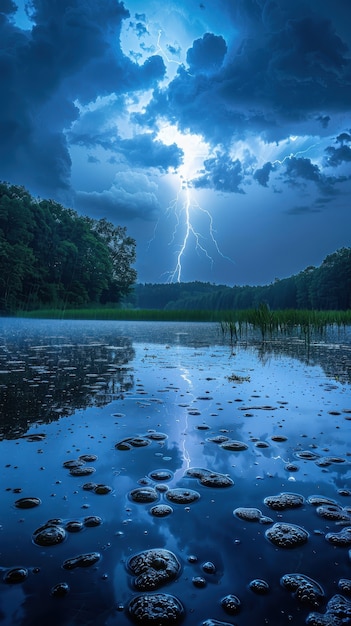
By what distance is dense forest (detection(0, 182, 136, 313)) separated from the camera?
127ft

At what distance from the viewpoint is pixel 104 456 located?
2295 millimetres

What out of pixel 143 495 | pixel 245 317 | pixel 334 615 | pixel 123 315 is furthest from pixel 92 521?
pixel 123 315

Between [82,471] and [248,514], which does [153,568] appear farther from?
[82,471]

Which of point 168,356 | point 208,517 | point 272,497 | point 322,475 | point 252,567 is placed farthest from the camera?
point 168,356

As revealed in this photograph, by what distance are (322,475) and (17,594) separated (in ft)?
5.24

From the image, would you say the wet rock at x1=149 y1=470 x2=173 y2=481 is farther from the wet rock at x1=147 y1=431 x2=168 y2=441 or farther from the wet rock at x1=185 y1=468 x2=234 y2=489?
the wet rock at x1=147 y1=431 x2=168 y2=441

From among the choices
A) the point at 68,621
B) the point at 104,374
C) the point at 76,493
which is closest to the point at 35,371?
the point at 104,374

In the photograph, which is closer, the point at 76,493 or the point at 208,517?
the point at 208,517

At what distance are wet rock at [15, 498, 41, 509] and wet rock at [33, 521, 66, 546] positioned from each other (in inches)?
7.4

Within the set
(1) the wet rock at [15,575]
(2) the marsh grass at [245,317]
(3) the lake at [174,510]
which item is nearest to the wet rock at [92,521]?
(3) the lake at [174,510]

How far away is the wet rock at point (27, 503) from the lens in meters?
1.66

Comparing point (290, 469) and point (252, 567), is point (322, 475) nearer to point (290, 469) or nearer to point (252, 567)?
point (290, 469)

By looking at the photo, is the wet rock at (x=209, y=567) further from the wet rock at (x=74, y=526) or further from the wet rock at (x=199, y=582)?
the wet rock at (x=74, y=526)

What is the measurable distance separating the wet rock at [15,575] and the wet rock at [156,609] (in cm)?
38
